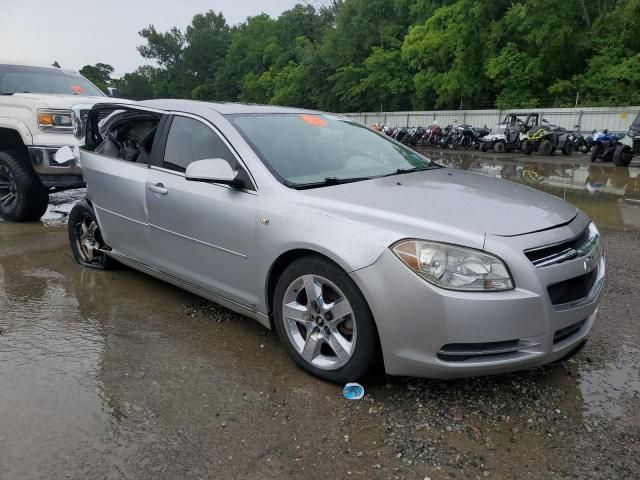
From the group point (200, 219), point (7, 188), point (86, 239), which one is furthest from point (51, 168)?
point (200, 219)

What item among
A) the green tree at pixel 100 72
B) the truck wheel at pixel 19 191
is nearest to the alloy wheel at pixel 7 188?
the truck wheel at pixel 19 191

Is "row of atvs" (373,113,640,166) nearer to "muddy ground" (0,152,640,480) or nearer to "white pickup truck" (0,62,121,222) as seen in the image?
"muddy ground" (0,152,640,480)

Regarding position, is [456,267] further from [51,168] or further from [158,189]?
[51,168]

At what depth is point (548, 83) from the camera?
115 feet

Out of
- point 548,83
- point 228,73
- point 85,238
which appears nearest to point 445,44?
point 548,83

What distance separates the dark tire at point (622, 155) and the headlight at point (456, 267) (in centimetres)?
1543

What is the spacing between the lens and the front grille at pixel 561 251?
8.36ft

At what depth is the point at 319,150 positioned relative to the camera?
3643 mm

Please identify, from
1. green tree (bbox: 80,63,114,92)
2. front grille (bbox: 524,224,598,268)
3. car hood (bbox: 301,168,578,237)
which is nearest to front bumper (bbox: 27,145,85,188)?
car hood (bbox: 301,168,578,237)

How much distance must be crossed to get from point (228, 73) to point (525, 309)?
84.1 metres

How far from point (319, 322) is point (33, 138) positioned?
5.34m

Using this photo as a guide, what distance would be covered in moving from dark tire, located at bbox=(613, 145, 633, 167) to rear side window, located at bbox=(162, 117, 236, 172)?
15.2 metres

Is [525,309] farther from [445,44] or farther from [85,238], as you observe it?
[445,44]

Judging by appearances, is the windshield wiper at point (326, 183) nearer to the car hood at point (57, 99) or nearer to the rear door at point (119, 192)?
the rear door at point (119, 192)
